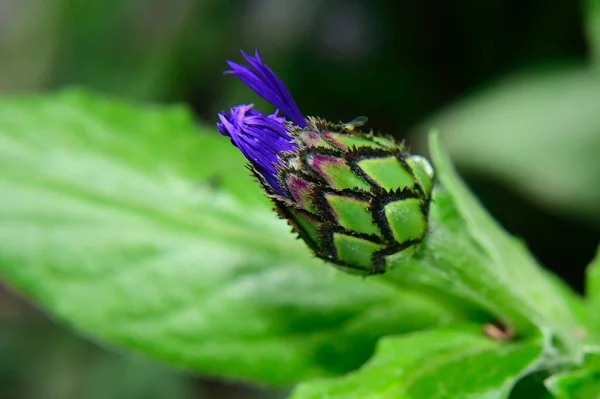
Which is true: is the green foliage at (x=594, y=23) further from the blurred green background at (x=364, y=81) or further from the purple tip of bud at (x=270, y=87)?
the purple tip of bud at (x=270, y=87)

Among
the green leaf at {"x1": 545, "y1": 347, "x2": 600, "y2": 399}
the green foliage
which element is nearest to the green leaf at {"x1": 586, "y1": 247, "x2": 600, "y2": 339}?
the green leaf at {"x1": 545, "y1": 347, "x2": 600, "y2": 399}

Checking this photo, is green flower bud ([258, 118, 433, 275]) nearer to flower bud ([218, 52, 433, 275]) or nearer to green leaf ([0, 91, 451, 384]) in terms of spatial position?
flower bud ([218, 52, 433, 275])

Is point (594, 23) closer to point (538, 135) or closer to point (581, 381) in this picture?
point (538, 135)

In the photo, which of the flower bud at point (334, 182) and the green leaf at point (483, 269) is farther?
the green leaf at point (483, 269)

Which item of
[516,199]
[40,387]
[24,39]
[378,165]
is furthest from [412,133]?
[24,39]

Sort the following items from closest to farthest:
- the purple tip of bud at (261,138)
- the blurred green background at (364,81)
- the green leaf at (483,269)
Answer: the purple tip of bud at (261,138)
the green leaf at (483,269)
the blurred green background at (364,81)

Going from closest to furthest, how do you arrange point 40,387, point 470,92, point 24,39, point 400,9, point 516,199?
point 516,199 → point 470,92 → point 400,9 → point 40,387 → point 24,39

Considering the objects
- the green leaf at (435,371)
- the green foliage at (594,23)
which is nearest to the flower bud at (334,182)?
the green leaf at (435,371)

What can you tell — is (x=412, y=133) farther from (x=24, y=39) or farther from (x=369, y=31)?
(x=24, y=39)
